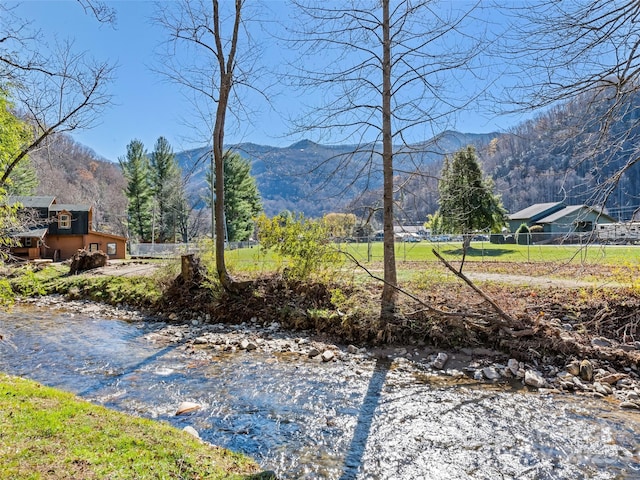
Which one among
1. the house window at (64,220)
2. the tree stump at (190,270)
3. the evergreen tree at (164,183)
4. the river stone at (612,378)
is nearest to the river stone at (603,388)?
the river stone at (612,378)

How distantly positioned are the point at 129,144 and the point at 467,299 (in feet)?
131

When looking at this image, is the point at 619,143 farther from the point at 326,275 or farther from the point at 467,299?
the point at 326,275

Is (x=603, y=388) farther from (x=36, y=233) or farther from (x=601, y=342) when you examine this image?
(x=36, y=233)

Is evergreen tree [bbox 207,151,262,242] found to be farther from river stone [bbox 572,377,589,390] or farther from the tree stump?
river stone [bbox 572,377,589,390]

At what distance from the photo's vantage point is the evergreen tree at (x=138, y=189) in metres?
38.1

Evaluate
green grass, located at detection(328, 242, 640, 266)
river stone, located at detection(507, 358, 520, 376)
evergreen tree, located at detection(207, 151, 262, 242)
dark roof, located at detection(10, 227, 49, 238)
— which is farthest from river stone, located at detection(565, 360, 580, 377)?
evergreen tree, located at detection(207, 151, 262, 242)

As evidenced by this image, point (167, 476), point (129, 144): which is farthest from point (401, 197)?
point (129, 144)

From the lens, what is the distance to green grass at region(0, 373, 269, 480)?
8.38 ft

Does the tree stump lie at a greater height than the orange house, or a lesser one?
lesser

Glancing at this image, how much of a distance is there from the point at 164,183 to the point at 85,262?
2238 cm

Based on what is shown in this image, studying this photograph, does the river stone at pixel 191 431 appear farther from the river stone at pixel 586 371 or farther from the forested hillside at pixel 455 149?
the river stone at pixel 586 371

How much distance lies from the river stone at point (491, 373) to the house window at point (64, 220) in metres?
30.4

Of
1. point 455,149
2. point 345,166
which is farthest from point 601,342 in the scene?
point 345,166

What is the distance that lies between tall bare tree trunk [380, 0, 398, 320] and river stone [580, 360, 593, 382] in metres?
3.39
